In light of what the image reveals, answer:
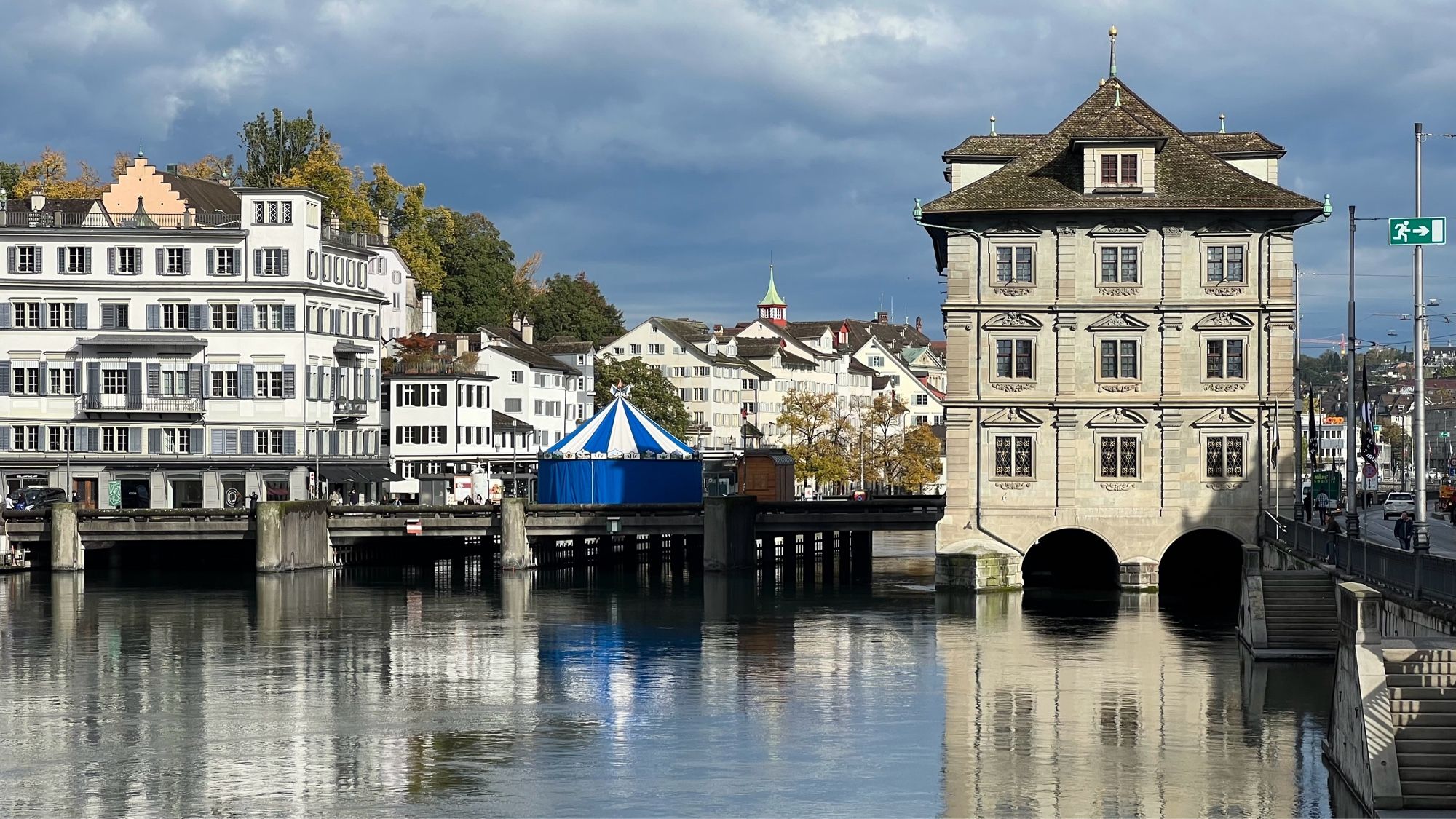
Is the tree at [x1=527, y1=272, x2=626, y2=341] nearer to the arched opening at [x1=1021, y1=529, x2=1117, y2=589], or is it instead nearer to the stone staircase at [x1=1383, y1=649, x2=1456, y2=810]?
the arched opening at [x1=1021, y1=529, x2=1117, y2=589]

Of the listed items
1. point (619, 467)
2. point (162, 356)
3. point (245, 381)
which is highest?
point (162, 356)

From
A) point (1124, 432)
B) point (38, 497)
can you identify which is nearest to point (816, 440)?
point (38, 497)

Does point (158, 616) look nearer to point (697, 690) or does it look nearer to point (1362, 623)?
point (697, 690)

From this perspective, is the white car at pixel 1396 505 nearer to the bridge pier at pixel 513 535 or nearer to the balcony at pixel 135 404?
the bridge pier at pixel 513 535

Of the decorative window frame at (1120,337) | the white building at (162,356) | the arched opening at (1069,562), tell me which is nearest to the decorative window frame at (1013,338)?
the decorative window frame at (1120,337)

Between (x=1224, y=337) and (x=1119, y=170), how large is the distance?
719cm

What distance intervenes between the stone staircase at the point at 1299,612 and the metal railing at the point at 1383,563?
809mm

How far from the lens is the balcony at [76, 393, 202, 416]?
346ft

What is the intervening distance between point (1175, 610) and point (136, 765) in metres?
41.7

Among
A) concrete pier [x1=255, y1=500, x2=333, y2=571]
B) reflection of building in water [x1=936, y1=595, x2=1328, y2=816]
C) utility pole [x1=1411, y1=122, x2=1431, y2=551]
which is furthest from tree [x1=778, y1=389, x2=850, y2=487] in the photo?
utility pole [x1=1411, y1=122, x2=1431, y2=551]

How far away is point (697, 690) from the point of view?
2110 inches

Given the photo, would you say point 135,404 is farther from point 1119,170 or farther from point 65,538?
point 1119,170

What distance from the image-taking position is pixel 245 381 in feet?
350

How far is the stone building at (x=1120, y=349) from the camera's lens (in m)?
76.2
